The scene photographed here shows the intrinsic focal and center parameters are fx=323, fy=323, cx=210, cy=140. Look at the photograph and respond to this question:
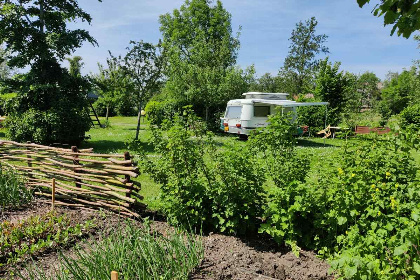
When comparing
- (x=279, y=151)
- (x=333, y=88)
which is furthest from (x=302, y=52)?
(x=279, y=151)

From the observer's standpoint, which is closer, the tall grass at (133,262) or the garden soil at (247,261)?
the tall grass at (133,262)

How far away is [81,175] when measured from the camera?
559 cm

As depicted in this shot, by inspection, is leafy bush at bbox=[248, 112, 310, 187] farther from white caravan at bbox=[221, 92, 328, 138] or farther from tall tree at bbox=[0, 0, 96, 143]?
white caravan at bbox=[221, 92, 328, 138]

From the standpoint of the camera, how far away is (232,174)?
4020 mm

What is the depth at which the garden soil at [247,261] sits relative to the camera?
127 inches

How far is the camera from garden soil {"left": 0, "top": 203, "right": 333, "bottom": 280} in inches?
127

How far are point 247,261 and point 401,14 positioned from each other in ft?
9.17

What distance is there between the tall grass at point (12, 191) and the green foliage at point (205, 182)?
2651 millimetres

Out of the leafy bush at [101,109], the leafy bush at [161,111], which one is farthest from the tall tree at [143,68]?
the leafy bush at [101,109]

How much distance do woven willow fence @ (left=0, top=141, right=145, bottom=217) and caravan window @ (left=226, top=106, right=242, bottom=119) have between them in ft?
41.4

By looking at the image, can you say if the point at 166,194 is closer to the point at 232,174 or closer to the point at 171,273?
the point at 232,174

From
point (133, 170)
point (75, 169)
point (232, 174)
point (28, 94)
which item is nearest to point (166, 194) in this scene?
point (133, 170)

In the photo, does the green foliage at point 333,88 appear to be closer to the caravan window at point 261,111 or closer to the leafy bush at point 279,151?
the caravan window at point 261,111

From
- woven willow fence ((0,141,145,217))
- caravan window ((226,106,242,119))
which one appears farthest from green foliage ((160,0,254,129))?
woven willow fence ((0,141,145,217))
